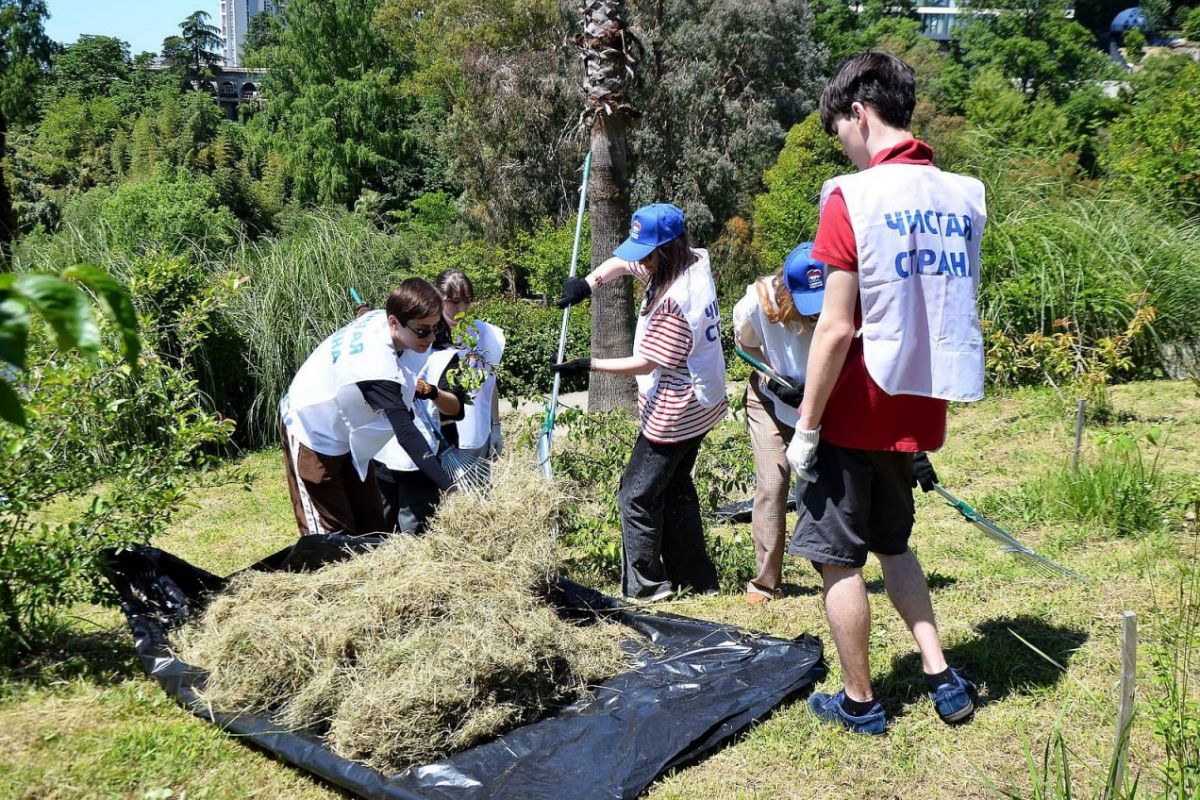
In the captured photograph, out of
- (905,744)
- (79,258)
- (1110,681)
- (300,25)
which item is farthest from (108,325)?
(300,25)

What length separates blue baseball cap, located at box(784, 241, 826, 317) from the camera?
3816 mm

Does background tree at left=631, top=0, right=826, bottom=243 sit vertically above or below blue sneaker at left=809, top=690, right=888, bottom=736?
above

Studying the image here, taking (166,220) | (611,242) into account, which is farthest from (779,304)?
(166,220)

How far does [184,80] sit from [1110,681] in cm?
5986

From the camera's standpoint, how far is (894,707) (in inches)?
130

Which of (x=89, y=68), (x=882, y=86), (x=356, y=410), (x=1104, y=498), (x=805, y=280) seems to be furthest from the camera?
(x=89, y=68)

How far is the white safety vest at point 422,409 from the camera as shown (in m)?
4.56

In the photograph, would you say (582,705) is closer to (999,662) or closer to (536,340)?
(999,662)

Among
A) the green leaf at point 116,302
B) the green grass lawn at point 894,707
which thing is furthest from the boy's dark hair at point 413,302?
the green leaf at point 116,302

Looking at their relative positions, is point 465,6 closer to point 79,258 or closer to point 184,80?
point 79,258

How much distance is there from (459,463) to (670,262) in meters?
1.29

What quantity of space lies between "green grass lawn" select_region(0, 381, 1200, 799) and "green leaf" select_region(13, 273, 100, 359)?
2.24m

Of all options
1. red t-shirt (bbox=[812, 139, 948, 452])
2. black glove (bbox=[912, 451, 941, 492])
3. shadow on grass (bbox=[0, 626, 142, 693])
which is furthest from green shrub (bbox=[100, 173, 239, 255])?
red t-shirt (bbox=[812, 139, 948, 452])

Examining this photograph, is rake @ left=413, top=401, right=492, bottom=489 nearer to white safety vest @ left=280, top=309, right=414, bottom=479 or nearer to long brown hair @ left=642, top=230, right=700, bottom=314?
white safety vest @ left=280, top=309, right=414, bottom=479
